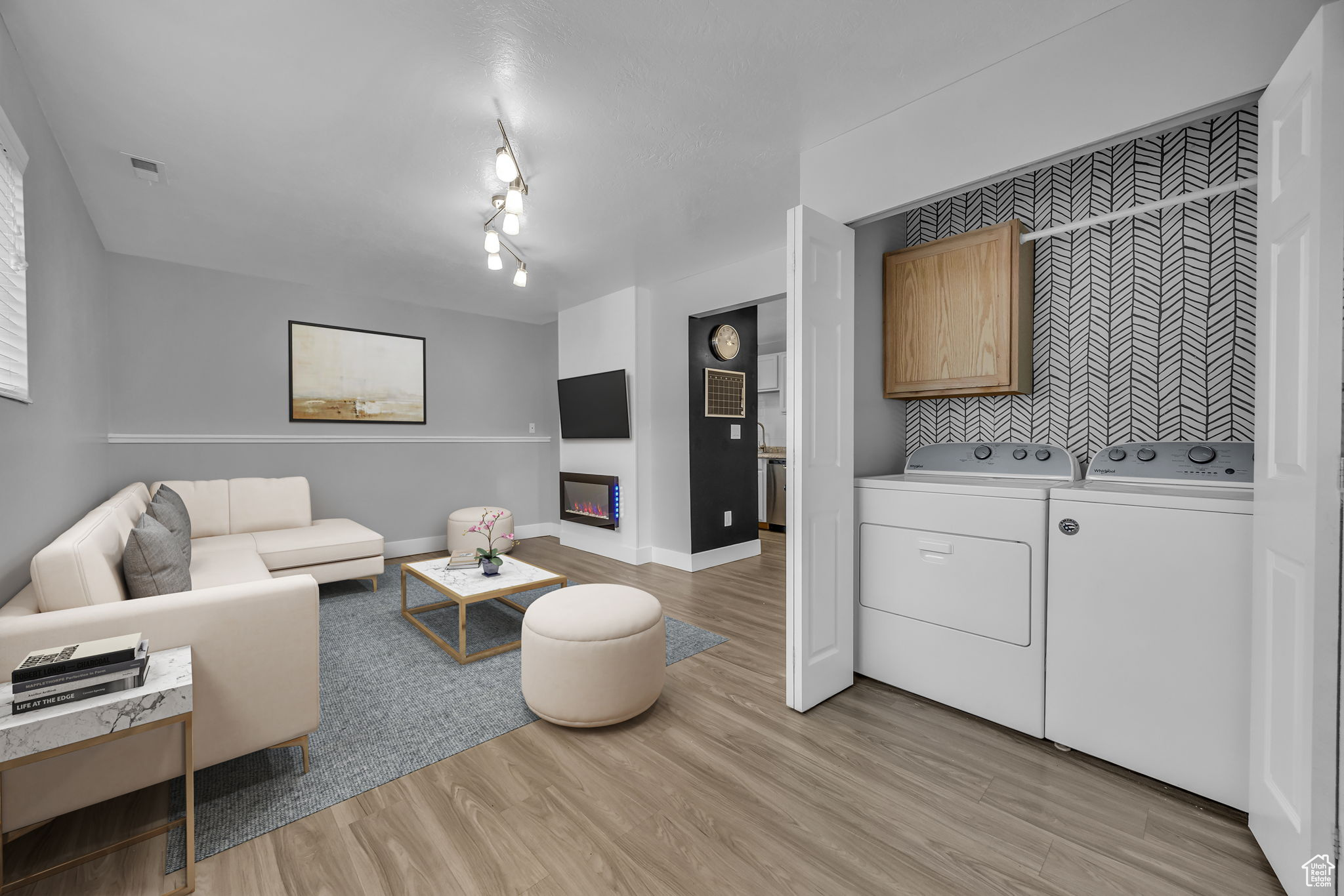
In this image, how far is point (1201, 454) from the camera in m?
1.95

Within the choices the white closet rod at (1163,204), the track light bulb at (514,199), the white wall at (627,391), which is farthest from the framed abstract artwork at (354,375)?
the white closet rod at (1163,204)

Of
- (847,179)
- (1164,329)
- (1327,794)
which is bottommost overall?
(1327,794)

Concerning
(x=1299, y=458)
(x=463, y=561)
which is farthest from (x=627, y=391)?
(x=1299, y=458)

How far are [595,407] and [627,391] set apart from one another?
1.63 ft

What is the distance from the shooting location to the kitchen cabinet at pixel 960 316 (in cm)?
229

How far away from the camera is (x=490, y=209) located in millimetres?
3074

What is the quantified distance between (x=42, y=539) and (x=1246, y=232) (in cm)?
465

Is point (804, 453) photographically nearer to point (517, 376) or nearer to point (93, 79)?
point (93, 79)

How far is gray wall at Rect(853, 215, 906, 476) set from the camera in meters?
2.55

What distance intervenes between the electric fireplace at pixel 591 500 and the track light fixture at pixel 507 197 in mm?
2275

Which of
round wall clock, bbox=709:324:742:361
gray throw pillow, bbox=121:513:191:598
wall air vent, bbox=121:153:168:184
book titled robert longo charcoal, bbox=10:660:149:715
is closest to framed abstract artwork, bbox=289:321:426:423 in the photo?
wall air vent, bbox=121:153:168:184

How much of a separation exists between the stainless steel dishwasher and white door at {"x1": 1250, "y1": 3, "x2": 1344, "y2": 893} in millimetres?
4828

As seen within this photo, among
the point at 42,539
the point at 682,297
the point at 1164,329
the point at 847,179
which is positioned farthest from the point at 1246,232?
the point at 42,539

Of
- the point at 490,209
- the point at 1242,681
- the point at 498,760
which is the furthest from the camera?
the point at 490,209
